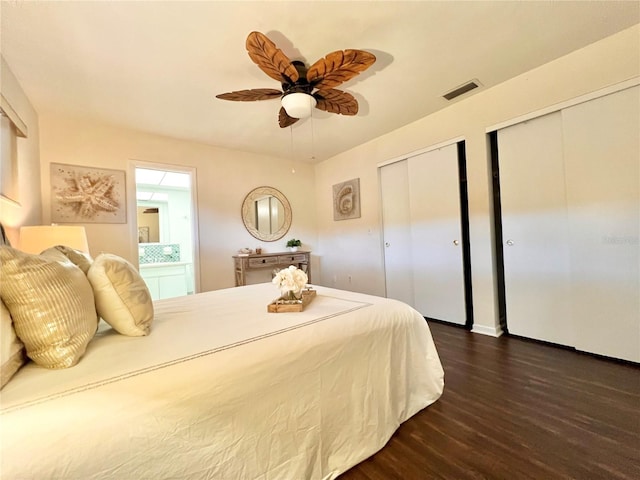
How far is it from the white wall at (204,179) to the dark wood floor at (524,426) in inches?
132

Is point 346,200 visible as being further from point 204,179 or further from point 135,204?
point 135,204

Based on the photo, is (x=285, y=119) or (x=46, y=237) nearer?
(x=46, y=237)

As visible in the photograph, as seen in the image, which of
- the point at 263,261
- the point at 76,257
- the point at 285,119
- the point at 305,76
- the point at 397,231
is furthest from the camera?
the point at 263,261

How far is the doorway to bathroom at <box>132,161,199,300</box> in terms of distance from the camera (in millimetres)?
4688

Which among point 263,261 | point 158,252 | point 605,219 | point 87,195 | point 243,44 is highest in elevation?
point 243,44

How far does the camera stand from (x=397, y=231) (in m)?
3.87

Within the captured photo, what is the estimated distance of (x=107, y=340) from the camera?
1.13 m

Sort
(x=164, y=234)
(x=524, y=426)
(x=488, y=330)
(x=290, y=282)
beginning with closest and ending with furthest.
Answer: (x=524, y=426), (x=290, y=282), (x=488, y=330), (x=164, y=234)

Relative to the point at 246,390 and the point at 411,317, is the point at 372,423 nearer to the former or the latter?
the point at 411,317

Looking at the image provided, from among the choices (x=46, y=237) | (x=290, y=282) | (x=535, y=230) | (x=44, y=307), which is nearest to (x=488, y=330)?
(x=535, y=230)

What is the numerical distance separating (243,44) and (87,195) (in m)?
2.67

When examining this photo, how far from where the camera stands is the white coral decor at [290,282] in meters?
1.62

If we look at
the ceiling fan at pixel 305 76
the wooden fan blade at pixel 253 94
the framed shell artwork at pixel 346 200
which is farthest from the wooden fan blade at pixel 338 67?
the framed shell artwork at pixel 346 200

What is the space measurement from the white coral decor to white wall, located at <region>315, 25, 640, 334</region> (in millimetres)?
2266
